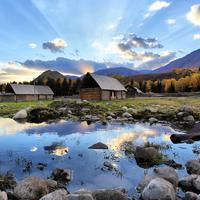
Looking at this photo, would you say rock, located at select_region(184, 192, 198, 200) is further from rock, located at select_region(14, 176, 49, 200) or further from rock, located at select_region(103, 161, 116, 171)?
rock, located at select_region(14, 176, 49, 200)

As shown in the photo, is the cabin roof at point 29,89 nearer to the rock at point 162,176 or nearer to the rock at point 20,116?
the rock at point 20,116

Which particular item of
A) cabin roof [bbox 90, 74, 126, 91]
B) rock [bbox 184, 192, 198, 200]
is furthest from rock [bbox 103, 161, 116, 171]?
cabin roof [bbox 90, 74, 126, 91]

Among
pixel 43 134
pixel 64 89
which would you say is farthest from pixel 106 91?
pixel 64 89

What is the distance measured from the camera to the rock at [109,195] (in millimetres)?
8680

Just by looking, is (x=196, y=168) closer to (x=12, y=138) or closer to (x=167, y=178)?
(x=167, y=178)

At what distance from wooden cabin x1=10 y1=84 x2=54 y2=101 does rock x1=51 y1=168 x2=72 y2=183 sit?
84339mm

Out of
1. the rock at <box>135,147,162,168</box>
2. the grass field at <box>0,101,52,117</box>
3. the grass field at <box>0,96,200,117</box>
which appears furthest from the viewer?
the grass field at <box>0,96,200,117</box>

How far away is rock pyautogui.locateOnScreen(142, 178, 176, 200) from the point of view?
8555mm

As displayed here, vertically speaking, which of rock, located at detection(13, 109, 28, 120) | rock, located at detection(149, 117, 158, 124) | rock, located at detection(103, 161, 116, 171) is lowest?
rock, located at detection(103, 161, 116, 171)

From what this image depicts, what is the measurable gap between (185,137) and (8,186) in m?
12.5

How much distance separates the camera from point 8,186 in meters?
10.1

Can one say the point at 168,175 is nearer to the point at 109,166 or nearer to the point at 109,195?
the point at 109,195

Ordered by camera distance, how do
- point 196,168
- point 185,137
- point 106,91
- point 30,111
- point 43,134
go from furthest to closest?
point 106,91 < point 30,111 < point 43,134 < point 185,137 < point 196,168

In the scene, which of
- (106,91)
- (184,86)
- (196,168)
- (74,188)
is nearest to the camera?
(74,188)
